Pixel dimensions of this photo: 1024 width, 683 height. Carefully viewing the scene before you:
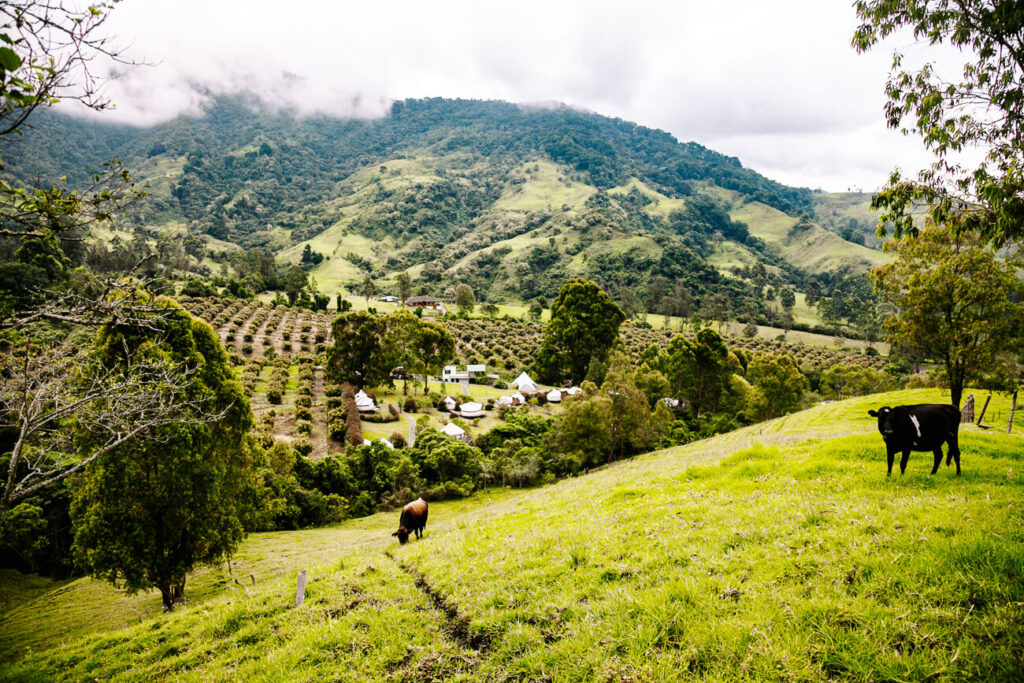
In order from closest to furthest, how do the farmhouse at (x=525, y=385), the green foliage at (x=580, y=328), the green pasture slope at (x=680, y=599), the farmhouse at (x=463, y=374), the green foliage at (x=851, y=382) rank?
the green pasture slope at (x=680, y=599) < the green foliage at (x=580, y=328) < the green foliage at (x=851, y=382) < the farmhouse at (x=525, y=385) < the farmhouse at (x=463, y=374)

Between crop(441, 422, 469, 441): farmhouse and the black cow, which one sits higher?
the black cow

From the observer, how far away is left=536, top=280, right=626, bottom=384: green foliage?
48.0 meters

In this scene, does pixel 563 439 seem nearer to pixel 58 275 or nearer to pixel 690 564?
pixel 690 564

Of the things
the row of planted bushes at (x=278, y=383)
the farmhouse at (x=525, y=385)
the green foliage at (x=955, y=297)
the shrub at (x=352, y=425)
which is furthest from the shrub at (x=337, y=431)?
the green foliage at (x=955, y=297)

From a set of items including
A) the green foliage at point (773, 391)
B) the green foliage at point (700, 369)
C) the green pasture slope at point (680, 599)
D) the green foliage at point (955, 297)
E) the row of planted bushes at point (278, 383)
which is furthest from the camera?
the green foliage at point (700, 369)

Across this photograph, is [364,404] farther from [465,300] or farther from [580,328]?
[465,300]

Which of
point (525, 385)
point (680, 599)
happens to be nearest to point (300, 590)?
point (680, 599)

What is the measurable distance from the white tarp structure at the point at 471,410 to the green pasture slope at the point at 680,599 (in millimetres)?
38865

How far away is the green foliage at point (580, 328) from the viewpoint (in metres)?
48.0

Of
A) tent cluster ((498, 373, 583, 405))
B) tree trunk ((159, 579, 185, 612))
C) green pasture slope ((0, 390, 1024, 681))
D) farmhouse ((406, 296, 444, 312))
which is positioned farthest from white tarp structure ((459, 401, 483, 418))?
farmhouse ((406, 296, 444, 312))

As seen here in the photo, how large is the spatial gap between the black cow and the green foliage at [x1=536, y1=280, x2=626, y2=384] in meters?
38.6

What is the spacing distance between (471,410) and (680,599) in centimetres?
4588

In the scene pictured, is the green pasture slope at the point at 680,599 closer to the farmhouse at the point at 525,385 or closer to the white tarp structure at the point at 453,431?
the white tarp structure at the point at 453,431

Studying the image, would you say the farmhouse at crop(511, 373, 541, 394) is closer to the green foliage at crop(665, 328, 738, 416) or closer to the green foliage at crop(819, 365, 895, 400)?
the green foliage at crop(665, 328, 738, 416)
